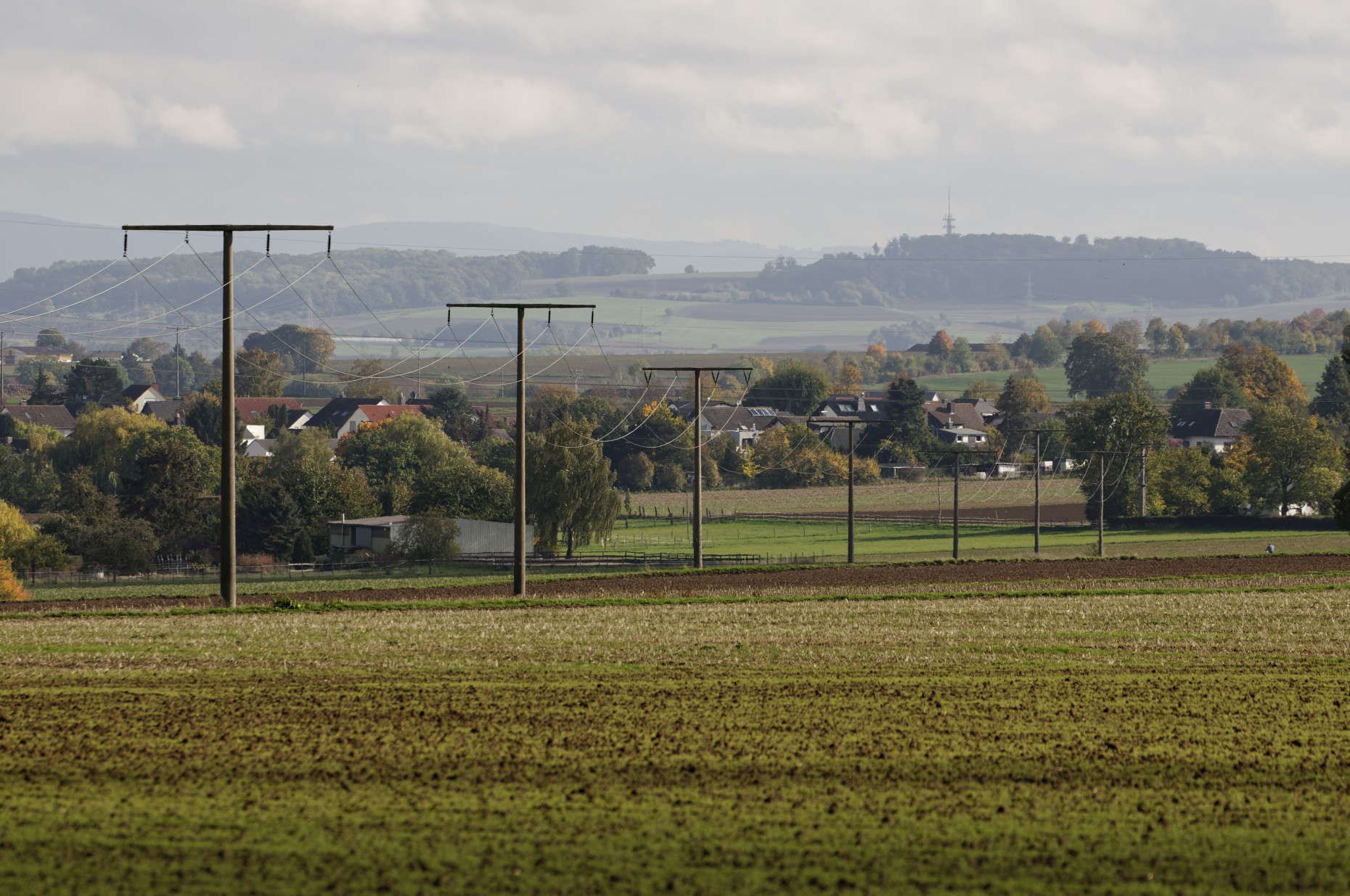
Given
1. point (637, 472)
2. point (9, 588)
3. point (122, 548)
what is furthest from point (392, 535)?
point (637, 472)

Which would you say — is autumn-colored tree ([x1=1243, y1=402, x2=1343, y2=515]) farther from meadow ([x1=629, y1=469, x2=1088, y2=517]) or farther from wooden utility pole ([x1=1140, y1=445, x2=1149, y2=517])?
meadow ([x1=629, y1=469, x2=1088, y2=517])

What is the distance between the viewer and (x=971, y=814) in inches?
659

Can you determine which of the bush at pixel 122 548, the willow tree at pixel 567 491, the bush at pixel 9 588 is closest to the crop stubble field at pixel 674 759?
the bush at pixel 9 588

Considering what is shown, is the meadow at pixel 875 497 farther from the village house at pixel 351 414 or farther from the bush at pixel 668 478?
the village house at pixel 351 414

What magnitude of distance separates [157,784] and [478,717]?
5404mm

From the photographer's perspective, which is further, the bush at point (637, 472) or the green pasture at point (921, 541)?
the bush at point (637, 472)

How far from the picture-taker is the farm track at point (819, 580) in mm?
48375

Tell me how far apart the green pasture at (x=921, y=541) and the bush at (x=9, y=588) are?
3526cm

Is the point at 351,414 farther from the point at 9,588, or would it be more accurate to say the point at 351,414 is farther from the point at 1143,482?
the point at 9,588

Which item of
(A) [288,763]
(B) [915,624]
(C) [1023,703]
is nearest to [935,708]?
(C) [1023,703]

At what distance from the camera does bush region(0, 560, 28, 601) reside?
222 feet

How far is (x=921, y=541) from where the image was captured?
100m

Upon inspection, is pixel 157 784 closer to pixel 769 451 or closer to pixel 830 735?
pixel 830 735

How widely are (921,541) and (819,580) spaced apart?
4641cm
